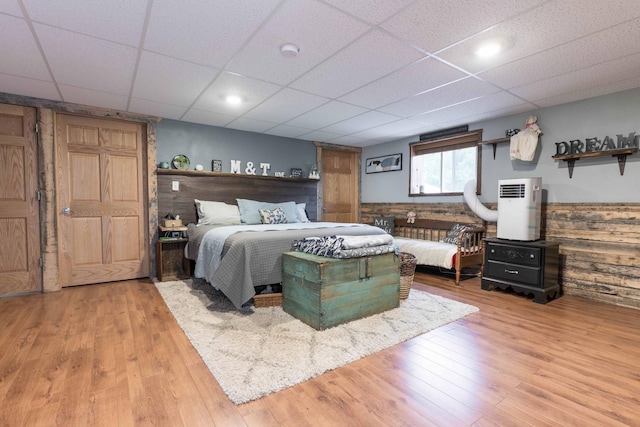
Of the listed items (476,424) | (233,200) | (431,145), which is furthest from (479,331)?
(233,200)

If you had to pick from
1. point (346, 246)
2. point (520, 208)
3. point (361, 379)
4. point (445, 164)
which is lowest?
point (361, 379)

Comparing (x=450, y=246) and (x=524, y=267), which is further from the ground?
(x=450, y=246)

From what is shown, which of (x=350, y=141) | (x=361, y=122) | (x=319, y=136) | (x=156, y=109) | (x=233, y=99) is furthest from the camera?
(x=350, y=141)

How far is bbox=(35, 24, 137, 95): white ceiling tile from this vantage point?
214 centimetres

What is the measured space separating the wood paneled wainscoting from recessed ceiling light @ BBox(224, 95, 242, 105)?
12.5 ft

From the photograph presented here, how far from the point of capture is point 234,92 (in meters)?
3.17

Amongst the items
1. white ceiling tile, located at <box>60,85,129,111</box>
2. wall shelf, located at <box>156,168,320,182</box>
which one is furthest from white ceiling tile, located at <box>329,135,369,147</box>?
white ceiling tile, located at <box>60,85,129,111</box>

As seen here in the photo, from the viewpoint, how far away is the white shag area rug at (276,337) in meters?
1.77

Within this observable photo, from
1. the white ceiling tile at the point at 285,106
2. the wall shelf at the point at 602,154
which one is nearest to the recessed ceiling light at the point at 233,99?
the white ceiling tile at the point at 285,106

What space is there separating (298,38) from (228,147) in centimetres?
288

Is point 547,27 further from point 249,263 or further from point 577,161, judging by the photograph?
point 249,263

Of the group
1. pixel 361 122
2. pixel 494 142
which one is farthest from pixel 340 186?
pixel 494 142

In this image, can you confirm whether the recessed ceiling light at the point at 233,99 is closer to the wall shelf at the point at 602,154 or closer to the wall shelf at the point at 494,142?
the wall shelf at the point at 494,142

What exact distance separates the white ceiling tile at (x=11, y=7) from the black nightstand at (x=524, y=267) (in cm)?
446
